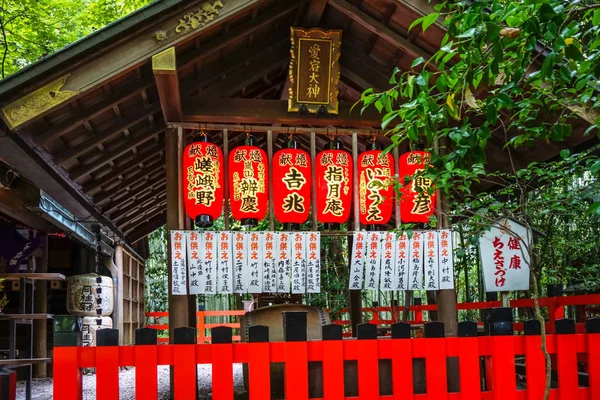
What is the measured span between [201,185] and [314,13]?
9.55 ft

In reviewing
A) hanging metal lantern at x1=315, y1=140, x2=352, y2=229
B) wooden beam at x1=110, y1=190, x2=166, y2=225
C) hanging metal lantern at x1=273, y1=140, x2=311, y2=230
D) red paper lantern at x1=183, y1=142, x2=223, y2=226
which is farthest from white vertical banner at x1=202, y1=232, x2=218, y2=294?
wooden beam at x1=110, y1=190, x2=166, y2=225

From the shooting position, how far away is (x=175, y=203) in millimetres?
8359

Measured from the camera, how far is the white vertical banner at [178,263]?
8.05m

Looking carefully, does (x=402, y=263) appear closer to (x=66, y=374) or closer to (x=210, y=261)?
(x=210, y=261)

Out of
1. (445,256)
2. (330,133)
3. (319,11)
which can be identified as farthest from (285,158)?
(445,256)

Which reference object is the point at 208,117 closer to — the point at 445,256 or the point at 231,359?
the point at 445,256

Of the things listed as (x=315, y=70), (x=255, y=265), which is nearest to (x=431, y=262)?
(x=255, y=265)

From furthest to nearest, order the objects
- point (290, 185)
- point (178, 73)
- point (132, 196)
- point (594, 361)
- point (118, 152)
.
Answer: point (132, 196) → point (118, 152) → point (290, 185) → point (178, 73) → point (594, 361)

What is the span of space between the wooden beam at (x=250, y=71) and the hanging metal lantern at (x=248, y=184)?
104 centimetres

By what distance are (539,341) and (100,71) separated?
17.5 feet

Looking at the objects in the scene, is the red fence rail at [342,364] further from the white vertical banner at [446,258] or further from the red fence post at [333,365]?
the white vertical banner at [446,258]

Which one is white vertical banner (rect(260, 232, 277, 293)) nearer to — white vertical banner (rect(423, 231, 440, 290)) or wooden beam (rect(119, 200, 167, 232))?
white vertical banner (rect(423, 231, 440, 290))

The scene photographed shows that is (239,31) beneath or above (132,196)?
above

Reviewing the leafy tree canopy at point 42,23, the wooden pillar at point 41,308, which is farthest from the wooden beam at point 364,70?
the leafy tree canopy at point 42,23
